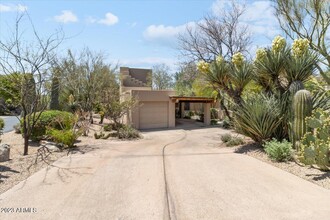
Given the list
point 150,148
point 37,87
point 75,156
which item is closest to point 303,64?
point 150,148

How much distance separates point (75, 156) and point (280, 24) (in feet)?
42.3

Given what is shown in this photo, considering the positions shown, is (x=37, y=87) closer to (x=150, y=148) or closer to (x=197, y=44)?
(x=150, y=148)

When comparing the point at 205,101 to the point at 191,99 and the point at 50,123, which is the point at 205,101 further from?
the point at 50,123

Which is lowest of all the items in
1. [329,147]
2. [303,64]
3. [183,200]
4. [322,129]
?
[183,200]

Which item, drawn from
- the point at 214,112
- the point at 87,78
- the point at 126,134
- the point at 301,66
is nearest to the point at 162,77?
the point at 214,112

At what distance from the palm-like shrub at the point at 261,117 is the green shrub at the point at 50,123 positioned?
761cm

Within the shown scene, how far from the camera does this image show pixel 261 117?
834 centimetres

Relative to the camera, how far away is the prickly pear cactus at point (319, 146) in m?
5.59

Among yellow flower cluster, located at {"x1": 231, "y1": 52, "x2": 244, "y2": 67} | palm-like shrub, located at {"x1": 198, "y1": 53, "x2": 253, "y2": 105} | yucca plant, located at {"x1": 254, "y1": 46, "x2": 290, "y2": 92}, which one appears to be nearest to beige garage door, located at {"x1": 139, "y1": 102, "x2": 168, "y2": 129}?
palm-like shrub, located at {"x1": 198, "y1": 53, "x2": 253, "y2": 105}

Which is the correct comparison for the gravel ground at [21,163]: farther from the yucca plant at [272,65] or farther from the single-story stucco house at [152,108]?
the yucca plant at [272,65]

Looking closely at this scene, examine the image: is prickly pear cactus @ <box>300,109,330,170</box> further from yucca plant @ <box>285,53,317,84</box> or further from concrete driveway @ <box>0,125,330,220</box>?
yucca plant @ <box>285,53,317,84</box>

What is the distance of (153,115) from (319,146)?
12.9 m

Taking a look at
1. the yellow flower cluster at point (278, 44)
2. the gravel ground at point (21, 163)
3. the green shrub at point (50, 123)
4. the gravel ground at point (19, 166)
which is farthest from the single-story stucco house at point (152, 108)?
the yellow flower cluster at point (278, 44)

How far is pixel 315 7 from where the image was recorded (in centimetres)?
1128
